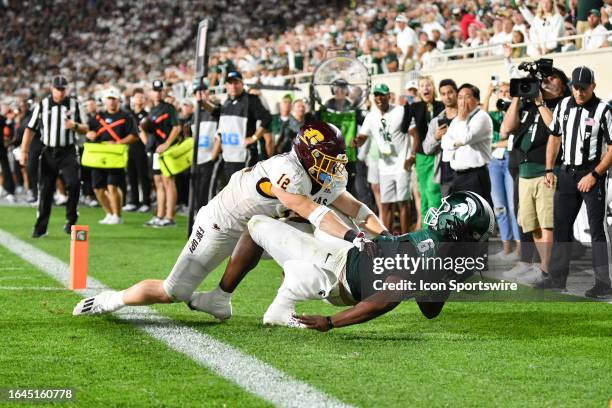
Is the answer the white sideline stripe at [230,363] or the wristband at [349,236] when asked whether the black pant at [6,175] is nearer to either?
the white sideline stripe at [230,363]

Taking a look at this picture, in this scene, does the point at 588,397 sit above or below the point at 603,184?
below

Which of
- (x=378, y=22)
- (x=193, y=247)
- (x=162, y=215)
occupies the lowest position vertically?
(x=162, y=215)

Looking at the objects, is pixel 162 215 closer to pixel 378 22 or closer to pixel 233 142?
pixel 233 142

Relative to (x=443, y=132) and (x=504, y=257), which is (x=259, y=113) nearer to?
(x=443, y=132)

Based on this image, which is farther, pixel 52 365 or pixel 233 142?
pixel 233 142

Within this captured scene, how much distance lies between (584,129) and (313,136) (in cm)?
270

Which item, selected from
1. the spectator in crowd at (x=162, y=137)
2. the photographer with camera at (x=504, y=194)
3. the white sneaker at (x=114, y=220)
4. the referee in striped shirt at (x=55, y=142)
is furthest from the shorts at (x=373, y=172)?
the white sneaker at (x=114, y=220)

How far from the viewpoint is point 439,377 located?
4.90 m

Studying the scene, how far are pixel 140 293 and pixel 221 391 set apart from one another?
186 centimetres

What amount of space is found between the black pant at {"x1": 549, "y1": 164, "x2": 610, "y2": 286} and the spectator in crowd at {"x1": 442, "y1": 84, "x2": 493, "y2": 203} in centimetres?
143

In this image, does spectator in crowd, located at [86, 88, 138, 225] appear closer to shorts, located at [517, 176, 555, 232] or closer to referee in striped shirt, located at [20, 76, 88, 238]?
referee in striped shirt, located at [20, 76, 88, 238]

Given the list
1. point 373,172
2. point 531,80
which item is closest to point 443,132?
point 531,80

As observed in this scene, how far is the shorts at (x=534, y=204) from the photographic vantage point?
28.9 ft

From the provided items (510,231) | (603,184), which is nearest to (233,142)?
(510,231)
